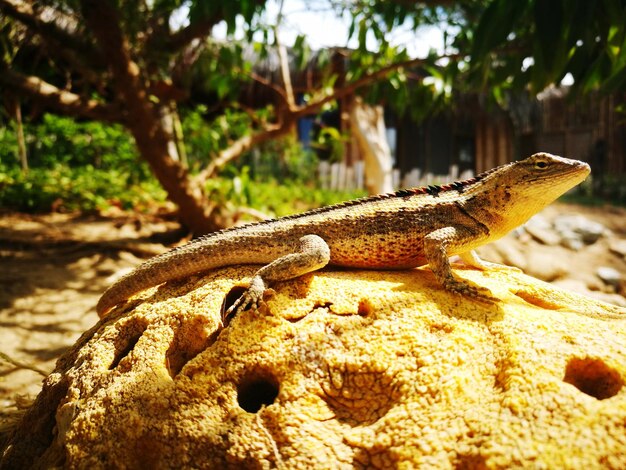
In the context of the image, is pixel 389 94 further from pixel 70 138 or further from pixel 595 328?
pixel 70 138

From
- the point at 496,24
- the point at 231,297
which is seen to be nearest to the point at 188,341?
the point at 231,297

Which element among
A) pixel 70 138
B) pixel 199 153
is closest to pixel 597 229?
pixel 199 153

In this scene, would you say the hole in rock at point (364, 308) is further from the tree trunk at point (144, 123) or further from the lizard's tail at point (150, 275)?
the tree trunk at point (144, 123)

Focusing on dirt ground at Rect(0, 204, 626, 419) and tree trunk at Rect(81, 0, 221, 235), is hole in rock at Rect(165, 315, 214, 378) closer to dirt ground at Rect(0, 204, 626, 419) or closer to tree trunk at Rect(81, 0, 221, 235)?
dirt ground at Rect(0, 204, 626, 419)

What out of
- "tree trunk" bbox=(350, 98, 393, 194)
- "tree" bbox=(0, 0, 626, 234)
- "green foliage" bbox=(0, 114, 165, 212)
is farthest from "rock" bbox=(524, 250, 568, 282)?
"green foliage" bbox=(0, 114, 165, 212)

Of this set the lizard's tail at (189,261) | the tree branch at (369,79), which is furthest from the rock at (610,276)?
the lizard's tail at (189,261)

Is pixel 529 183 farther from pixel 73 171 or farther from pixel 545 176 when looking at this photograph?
pixel 73 171
